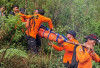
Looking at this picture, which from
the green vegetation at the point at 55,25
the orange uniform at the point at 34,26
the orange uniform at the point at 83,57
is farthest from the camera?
the orange uniform at the point at 34,26

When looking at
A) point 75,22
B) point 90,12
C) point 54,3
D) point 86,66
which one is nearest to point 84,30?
point 75,22

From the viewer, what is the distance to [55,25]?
8.16 m

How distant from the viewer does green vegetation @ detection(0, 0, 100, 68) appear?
170 inches

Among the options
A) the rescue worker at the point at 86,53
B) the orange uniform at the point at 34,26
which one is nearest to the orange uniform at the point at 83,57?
the rescue worker at the point at 86,53

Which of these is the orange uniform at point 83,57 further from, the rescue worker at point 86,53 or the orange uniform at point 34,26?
the orange uniform at point 34,26

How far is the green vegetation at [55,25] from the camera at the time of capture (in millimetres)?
4324

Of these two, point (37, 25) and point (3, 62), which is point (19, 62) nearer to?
point (3, 62)

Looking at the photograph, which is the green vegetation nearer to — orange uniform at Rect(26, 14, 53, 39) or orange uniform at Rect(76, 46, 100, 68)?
orange uniform at Rect(26, 14, 53, 39)

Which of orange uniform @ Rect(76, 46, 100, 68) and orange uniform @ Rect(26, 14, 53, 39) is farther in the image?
orange uniform @ Rect(26, 14, 53, 39)

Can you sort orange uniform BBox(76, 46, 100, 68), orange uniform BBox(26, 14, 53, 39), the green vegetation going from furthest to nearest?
orange uniform BBox(26, 14, 53, 39)
the green vegetation
orange uniform BBox(76, 46, 100, 68)

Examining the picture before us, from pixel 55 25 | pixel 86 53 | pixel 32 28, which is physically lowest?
pixel 55 25

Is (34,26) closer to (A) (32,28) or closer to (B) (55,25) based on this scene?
(A) (32,28)

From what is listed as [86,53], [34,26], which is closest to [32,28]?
[34,26]

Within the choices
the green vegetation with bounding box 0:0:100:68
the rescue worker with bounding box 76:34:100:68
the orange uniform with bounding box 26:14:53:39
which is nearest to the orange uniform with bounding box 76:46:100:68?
the rescue worker with bounding box 76:34:100:68
